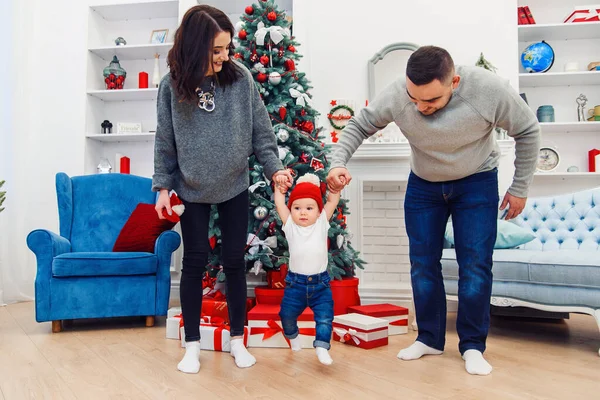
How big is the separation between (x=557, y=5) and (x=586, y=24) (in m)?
0.38

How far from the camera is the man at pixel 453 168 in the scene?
5.10 feet

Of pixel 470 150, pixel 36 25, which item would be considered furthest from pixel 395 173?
pixel 36 25

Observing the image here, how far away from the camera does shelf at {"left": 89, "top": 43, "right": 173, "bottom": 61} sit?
3.77 m

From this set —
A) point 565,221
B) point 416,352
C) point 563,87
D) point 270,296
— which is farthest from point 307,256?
point 563,87

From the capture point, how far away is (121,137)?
3824 millimetres

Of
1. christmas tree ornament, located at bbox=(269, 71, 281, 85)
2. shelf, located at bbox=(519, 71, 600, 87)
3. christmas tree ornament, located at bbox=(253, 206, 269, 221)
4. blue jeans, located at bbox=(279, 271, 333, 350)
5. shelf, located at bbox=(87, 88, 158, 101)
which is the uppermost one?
shelf, located at bbox=(519, 71, 600, 87)

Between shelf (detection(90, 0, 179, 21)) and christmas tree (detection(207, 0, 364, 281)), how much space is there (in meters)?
1.28

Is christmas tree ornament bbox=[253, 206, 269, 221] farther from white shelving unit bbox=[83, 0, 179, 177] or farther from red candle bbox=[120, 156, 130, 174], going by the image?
red candle bbox=[120, 156, 130, 174]

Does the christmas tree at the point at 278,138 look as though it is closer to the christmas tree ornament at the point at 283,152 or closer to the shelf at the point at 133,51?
the christmas tree ornament at the point at 283,152

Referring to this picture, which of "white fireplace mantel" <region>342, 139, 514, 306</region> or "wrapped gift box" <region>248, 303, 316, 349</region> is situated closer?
"wrapped gift box" <region>248, 303, 316, 349</region>

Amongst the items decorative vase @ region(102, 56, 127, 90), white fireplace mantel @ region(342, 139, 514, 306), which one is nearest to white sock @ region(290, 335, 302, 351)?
white fireplace mantel @ region(342, 139, 514, 306)

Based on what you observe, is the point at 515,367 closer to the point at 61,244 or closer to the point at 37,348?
the point at 37,348

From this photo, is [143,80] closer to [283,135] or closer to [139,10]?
[139,10]

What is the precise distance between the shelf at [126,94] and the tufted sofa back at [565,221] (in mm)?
2928
